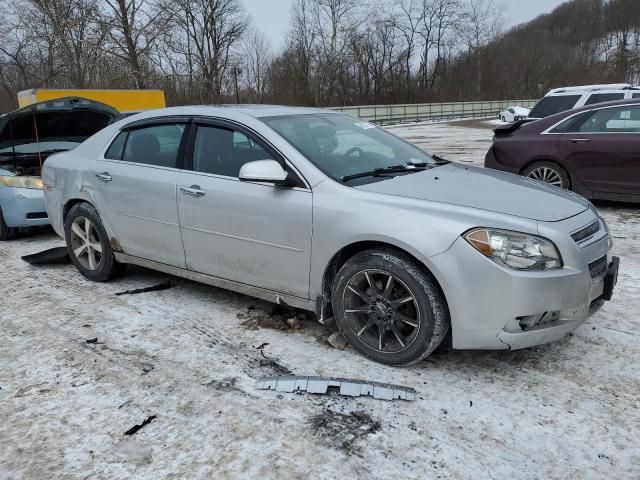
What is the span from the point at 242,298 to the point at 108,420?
179 centimetres

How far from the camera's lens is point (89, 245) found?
4891 mm

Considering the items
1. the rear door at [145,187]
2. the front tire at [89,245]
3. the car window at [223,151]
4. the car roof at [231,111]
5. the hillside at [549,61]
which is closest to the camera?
the car window at [223,151]

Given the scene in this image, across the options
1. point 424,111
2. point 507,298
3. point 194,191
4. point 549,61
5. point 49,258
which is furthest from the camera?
point 549,61

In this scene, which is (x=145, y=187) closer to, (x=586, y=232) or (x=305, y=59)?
(x=586, y=232)

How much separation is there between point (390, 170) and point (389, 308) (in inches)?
41.1

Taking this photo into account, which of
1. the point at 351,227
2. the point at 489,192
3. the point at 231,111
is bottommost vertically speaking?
the point at 351,227

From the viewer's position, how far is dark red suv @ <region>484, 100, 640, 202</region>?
673 cm

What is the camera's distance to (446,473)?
2332 mm

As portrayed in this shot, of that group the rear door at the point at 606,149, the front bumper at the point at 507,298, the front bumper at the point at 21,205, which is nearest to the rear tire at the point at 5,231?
the front bumper at the point at 21,205

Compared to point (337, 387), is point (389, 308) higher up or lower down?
higher up

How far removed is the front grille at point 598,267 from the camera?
3.07 m

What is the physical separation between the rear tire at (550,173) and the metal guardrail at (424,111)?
75.0ft

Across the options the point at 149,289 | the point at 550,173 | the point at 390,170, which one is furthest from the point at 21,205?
the point at 550,173

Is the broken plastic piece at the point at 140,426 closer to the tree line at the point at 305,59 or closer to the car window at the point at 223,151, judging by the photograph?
the car window at the point at 223,151
